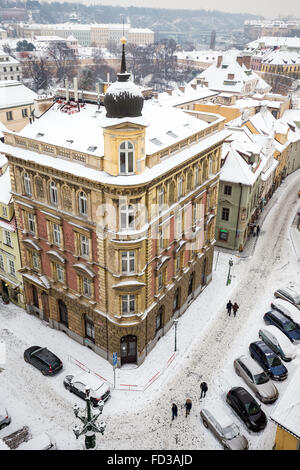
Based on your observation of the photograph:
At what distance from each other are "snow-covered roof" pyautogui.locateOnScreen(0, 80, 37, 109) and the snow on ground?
4944 cm

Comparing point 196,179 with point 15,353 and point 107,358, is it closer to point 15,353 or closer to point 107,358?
point 107,358

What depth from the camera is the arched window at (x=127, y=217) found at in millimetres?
31672

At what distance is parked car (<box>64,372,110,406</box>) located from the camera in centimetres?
3406

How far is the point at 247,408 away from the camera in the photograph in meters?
32.6

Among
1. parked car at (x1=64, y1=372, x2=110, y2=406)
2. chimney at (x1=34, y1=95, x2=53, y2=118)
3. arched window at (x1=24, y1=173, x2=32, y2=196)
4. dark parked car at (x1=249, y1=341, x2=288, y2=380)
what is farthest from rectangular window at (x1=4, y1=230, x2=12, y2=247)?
dark parked car at (x1=249, y1=341, x2=288, y2=380)

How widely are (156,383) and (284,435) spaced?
12.1 m

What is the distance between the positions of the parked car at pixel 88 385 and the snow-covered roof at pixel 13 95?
2386 inches

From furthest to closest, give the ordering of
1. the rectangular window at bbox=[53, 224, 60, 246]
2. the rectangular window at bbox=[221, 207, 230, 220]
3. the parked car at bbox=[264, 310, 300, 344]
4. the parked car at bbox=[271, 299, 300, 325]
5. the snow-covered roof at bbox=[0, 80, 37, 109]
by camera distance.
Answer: the snow-covered roof at bbox=[0, 80, 37, 109]
the rectangular window at bbox=[221, 207, 230, 220]
the parked car at bbox=[271, 299, 300, 325]
the parked car at bbox=[264, 310, 300, 344]
the rectangular window at bbox=[53, 224, 60, 246]

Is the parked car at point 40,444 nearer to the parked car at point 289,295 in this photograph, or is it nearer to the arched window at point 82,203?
the arched window at point 82,203

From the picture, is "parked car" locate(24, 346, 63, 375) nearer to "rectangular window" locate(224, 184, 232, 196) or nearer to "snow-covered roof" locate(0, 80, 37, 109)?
"rectangular window" locate(224, 184, 232, 196)

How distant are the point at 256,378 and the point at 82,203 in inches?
822

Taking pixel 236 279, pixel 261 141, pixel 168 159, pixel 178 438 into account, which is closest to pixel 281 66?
pixel 261 141

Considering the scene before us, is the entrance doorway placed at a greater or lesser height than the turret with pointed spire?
lesser
